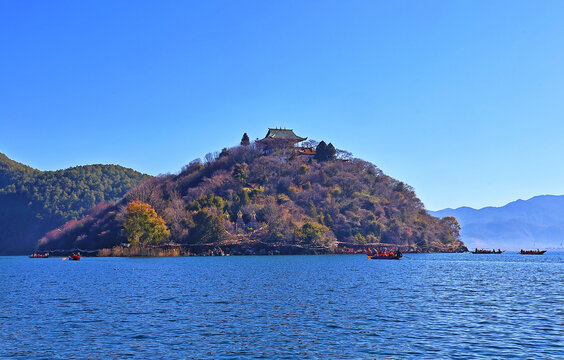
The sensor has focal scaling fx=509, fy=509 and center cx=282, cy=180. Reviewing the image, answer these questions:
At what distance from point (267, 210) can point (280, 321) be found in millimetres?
123579

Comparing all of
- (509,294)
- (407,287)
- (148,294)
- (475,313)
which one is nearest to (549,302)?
(509,294)

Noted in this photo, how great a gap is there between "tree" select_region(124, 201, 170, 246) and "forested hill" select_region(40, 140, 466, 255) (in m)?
0.26

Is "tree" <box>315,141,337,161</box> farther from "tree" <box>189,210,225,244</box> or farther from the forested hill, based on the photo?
"tree" <box>189,210,225,244</box>

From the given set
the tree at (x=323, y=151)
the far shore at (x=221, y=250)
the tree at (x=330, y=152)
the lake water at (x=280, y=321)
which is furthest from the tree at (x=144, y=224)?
the tree at (x=330, y=152)

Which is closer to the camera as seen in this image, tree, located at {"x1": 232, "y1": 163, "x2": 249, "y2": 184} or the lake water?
the lake water

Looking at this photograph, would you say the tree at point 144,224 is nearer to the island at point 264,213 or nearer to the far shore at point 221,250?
the island at point 264,213

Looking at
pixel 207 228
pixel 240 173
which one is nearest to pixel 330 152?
pixel 240 173

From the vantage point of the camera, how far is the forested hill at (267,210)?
476 ft

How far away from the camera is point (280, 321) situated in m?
34.8

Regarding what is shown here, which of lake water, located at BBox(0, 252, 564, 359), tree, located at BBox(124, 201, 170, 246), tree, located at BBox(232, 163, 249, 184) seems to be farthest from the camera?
tree, located at BBox(232, 163, 249, 184)

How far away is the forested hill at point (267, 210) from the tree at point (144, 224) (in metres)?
0.26

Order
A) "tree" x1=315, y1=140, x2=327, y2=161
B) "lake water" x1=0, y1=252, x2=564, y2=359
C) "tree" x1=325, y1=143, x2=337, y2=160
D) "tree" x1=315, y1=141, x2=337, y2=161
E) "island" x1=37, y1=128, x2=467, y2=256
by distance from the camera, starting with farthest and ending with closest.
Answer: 1. "tree" x1=325, y1=143, x2=337, y2=160
2. "tree" x1=315, y1=141, x2=337, y2=161
3. "tree" x1=315, y1=140, x2=327, y2=161
4. "island" x1=37, y1=128, x2=467, y2=256
5. "lake water" x1=0, y1=252, x2=564, y2=359

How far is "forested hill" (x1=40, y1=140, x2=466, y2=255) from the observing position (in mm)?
144975

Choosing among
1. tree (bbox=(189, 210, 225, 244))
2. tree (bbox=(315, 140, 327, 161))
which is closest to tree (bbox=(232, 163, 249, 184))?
tree (bbox=(315, 140, 327, 161))
